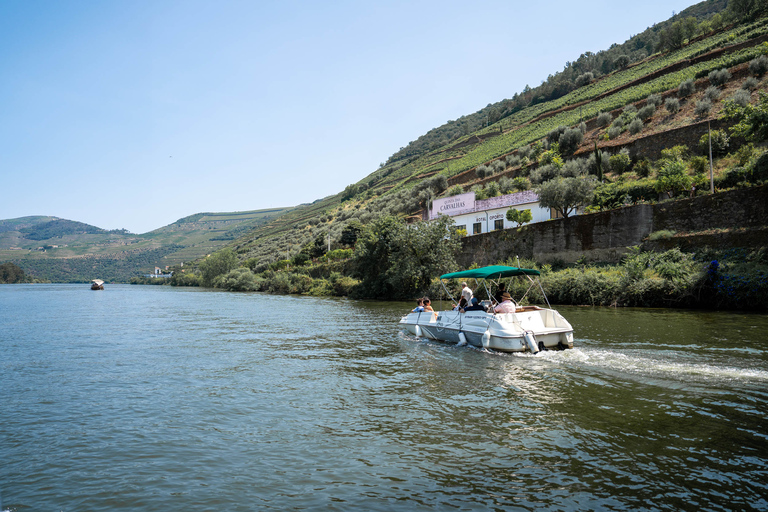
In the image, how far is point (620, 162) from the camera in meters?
52.1

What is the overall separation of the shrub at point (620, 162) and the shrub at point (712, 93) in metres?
12.3

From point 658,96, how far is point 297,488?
7183cm

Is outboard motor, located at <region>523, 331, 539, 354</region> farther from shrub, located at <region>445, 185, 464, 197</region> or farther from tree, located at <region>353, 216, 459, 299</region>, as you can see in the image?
shrub, located at <region>445, 185, 464, 197</region>

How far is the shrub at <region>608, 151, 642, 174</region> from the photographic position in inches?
2046

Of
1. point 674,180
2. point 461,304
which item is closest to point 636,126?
point 674,180

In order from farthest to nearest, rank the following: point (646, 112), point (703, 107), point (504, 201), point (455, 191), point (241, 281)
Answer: point (241, 281) < point (455, 191) < point (646, 112) < point (504, 201) < point (703, 107)

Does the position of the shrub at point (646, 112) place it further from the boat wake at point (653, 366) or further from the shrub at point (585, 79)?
the shrub at point (585, 79)

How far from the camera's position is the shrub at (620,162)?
171 ft

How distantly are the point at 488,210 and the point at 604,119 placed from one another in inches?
1094

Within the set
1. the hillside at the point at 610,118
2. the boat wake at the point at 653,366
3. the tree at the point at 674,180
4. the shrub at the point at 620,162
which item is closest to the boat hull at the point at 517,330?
the boat wake at the point at 653,366

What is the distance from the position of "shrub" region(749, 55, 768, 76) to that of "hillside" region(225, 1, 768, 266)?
649 mm

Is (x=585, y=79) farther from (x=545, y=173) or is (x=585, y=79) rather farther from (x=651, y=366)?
(x=651, y=366)

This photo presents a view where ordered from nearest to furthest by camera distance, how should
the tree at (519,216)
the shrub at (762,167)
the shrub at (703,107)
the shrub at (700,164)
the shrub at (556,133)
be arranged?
the shrub at (762,167) < the shrub at (700,164) < the tree at (519,216) < the shrub at (703,107) < the shrub at (556,133)

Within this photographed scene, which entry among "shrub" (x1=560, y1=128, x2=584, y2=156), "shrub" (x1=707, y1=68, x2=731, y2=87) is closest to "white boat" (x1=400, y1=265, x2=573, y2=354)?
"shrub" (x1=560, y1=128, x2=584, y2=156)
